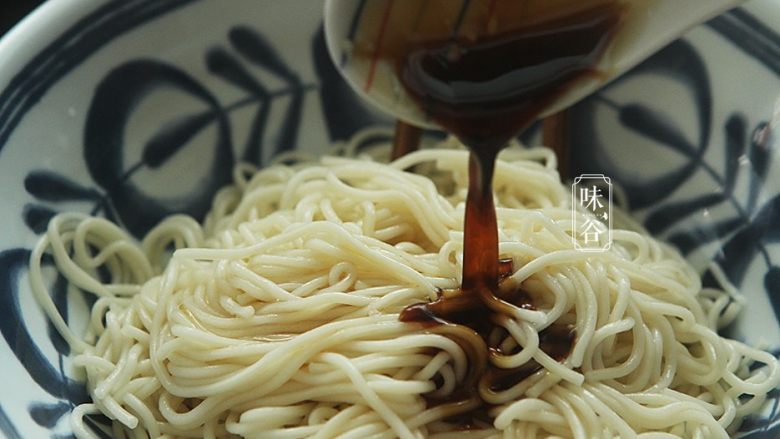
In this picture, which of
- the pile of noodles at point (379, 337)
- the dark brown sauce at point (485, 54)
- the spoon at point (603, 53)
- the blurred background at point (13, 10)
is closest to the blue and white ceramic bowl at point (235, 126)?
the pile of noodles at point (379, 337)

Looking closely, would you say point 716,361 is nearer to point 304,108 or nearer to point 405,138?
point 405,138

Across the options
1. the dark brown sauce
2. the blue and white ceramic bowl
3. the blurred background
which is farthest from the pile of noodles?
the blurred background

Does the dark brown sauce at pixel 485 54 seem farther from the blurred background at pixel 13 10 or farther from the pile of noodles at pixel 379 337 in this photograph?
the blurred background at pixel 13 10

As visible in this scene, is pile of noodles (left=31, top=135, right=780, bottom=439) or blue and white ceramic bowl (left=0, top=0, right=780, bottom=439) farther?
blue and white ceramic bowl (left=0, top=0, right=780, bottom=439)

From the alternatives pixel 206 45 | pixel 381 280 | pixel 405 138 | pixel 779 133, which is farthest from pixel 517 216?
pixel 206 45

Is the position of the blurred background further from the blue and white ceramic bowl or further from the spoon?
the spoon

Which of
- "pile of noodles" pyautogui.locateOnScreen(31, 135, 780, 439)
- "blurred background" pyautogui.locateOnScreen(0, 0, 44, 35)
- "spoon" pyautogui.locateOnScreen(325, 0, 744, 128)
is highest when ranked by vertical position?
"spoon" pyautogui.locateOnScreen(325, 0, 744, 128)

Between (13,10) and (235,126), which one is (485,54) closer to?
(235,126)

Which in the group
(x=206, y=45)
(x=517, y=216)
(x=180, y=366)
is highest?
(x=206, y=45)
